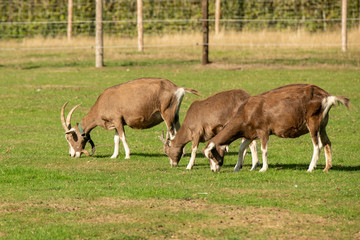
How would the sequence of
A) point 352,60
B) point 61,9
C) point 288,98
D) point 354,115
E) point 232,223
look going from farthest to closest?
1. point 61,9
2. point 352,60
3. point 354,115
4. point 288,98
5. point 232,223

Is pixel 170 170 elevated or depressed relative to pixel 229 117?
depressed

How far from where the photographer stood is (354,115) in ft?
66.0

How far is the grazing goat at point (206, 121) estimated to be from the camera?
1342 cm

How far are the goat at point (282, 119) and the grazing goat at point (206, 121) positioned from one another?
58cm

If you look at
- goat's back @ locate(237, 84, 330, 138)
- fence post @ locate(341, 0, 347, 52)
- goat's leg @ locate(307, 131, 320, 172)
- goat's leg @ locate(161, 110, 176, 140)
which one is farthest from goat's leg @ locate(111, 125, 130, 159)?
fence post @ locate(341, 0, 347, 52)

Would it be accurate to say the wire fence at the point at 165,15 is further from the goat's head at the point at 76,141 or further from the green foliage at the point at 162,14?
the goat's head at the point at 76,141

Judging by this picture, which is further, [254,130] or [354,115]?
[354,115]

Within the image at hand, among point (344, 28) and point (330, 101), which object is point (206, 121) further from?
point (344, 28)

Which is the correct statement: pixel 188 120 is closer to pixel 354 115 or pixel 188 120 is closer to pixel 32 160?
pixel 32 160

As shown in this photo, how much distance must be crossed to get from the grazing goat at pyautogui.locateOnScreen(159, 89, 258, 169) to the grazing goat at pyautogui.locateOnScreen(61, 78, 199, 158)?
1169mm

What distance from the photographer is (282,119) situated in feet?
40.7

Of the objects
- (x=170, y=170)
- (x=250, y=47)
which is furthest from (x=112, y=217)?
(x=250, y=47)

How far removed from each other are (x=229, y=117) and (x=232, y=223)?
13.5ft

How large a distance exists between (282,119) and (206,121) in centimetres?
167
